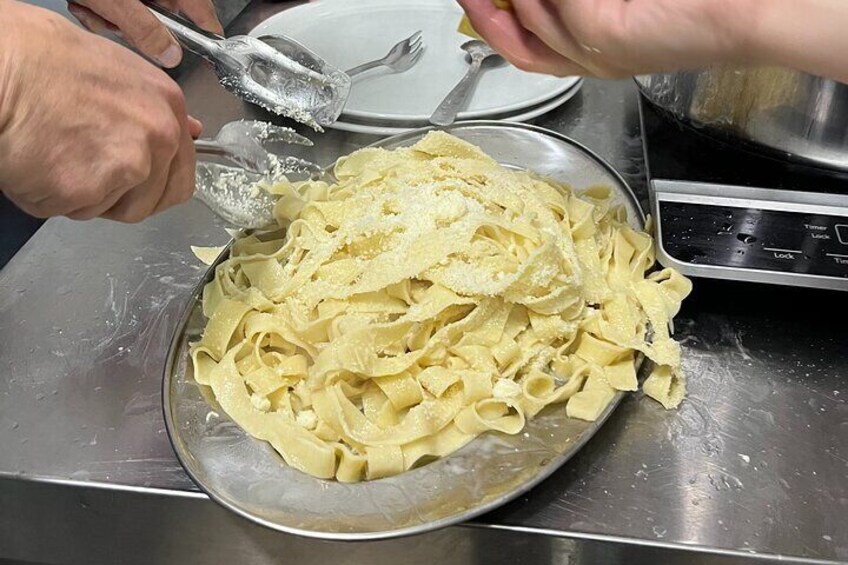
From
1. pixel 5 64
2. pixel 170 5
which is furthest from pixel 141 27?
pixel 5 64

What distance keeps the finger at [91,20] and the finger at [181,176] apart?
0.48m

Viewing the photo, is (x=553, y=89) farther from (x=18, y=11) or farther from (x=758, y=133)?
(x=18, y=11)

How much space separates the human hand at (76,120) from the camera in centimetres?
58

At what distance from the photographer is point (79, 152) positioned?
0.61 metres

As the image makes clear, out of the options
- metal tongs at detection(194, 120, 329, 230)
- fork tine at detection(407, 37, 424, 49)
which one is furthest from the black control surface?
fork tine at detection(407, 37, 424, 49)

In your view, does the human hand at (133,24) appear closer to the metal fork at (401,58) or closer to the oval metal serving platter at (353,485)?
the metal fork at (401,58)

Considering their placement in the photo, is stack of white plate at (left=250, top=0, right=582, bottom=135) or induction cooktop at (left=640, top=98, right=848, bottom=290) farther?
stack of white plate at (left=250, top=0, right=582, bottom=135)

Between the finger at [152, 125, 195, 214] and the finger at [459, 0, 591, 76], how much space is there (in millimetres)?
328

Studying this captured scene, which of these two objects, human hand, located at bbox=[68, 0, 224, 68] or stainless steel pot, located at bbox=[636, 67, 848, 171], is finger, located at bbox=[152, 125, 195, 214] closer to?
human hand, located at bbox=[68, 0, 224, 68]

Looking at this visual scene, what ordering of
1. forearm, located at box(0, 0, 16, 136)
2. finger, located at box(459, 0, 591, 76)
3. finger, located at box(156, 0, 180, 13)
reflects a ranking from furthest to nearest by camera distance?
finger, located at box(156, 0, 180, 13)
finger, located at box(459, 0, 591, 76)
forearm, located at box(0, 0, 16, 136)

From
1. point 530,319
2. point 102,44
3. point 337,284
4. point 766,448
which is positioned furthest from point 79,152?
point 766,448

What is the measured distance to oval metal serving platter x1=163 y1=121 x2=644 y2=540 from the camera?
608 mm

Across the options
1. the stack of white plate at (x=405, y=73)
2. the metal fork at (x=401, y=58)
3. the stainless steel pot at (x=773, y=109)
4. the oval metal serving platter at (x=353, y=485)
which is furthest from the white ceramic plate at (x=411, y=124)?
the oval metal serving platter at (x=353, y=485)

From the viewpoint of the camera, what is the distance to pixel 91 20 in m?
1.09
